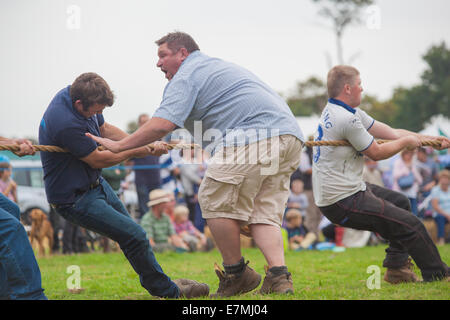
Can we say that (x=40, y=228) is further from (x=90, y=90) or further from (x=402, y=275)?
(x=402, y=275)

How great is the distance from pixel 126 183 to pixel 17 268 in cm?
840

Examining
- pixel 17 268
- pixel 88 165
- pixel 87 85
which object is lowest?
pixel 17 268

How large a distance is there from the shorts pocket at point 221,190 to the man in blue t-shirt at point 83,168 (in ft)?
2.02

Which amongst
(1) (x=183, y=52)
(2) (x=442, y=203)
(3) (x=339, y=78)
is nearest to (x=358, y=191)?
(3) (x=339, y=78)

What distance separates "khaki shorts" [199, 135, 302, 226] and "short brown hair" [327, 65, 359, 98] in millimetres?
931

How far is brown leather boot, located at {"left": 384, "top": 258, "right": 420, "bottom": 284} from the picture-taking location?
17.6 feet

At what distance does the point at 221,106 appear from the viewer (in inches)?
179

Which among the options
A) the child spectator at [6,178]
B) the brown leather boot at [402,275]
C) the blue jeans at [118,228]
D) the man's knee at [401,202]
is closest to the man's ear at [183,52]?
the blue jeans at [118,228]

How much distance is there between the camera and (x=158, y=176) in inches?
441

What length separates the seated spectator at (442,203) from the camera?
1191cm

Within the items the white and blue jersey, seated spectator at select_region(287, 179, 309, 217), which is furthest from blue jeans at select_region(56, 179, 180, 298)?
seated spectator at select_region(287, 179, 309, 217)
